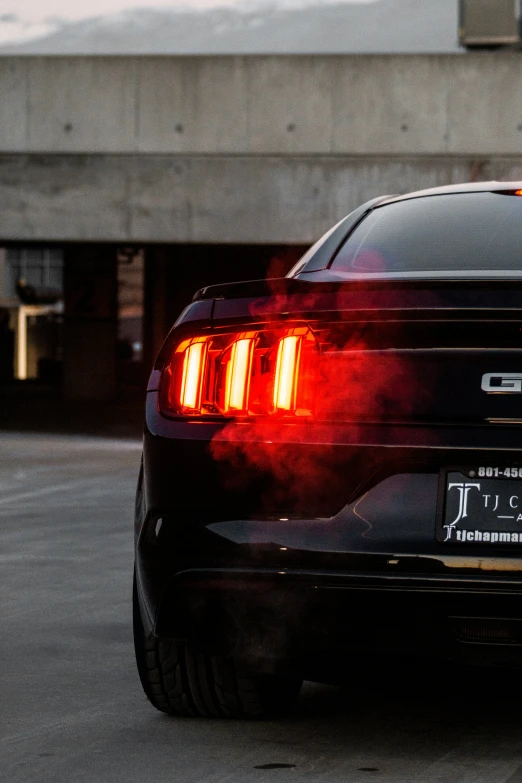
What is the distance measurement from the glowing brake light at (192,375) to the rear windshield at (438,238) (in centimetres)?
50

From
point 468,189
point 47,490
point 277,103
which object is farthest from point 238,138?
point 468,189

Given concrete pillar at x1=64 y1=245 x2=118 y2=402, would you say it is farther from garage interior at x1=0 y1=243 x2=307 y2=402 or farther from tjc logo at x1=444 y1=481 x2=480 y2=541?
tjc logo at x1=444 y1=481 x2=480 y2=541

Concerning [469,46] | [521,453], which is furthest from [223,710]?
[469,46]

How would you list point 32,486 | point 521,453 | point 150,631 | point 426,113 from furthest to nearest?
point 426,113
point 32,486
point 150,631
point 521,453

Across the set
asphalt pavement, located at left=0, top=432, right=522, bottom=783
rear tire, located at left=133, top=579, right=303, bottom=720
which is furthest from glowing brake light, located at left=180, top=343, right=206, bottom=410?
asphalt pavement, located at left=0, top=432, right=522, bottom=783

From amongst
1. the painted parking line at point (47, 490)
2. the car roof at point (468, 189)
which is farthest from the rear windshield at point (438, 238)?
the painted parking line at point (47, 490)

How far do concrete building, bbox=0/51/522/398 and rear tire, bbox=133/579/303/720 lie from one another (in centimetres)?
1809

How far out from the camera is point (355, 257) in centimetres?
473

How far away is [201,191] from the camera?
22547mm

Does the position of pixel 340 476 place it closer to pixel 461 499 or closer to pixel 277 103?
pixel 461 499

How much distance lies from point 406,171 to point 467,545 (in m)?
19.1

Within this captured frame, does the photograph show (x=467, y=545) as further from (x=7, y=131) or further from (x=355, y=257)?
(x=7, y=131)

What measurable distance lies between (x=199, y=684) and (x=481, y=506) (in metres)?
1.14

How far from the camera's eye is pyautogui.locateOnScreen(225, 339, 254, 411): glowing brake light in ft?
13.3
